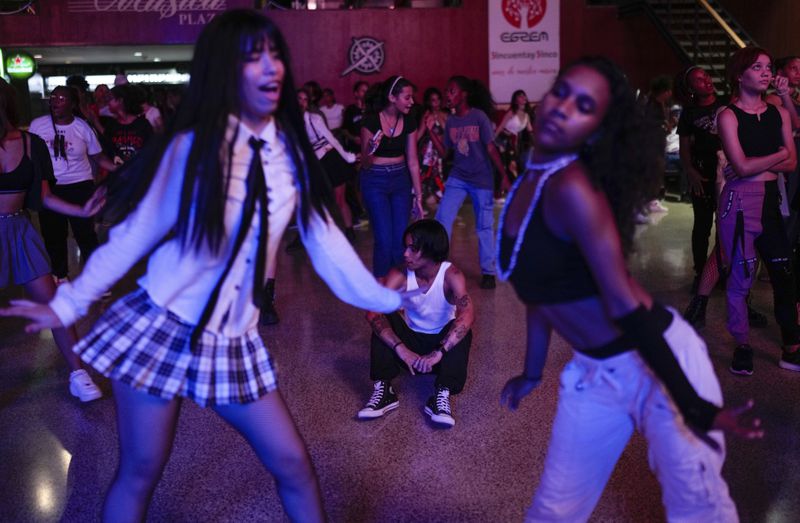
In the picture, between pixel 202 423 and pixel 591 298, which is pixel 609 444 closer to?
pixel 591 298

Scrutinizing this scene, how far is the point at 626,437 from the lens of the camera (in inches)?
80.7

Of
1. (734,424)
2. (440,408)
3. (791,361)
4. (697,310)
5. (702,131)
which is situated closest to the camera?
(734,424)

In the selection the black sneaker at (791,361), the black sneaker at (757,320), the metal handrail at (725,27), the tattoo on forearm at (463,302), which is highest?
the metal handrail at (725,27)

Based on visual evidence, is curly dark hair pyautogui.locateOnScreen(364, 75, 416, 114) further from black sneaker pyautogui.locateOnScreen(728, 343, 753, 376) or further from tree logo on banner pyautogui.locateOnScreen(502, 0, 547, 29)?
tree logo on banner pyautogui.locateOnScreen(502, 0, 547, 29)

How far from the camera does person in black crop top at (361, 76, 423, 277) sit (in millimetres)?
5594

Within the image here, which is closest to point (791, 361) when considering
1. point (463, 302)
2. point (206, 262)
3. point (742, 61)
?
point (742, 61)

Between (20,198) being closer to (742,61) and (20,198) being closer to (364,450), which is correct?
(364,450)

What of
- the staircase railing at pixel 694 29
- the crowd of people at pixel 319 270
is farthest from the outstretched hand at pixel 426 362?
the staircase railing at pixel 694 29

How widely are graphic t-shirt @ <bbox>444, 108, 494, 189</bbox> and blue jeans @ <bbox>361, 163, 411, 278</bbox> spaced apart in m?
0.94

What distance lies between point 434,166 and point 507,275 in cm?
800

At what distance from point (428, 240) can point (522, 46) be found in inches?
487

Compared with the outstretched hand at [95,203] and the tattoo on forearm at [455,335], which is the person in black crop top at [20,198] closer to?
the outstretched hand at [95,203]

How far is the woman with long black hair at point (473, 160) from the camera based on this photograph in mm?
6535

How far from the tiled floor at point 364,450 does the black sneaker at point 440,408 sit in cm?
5
